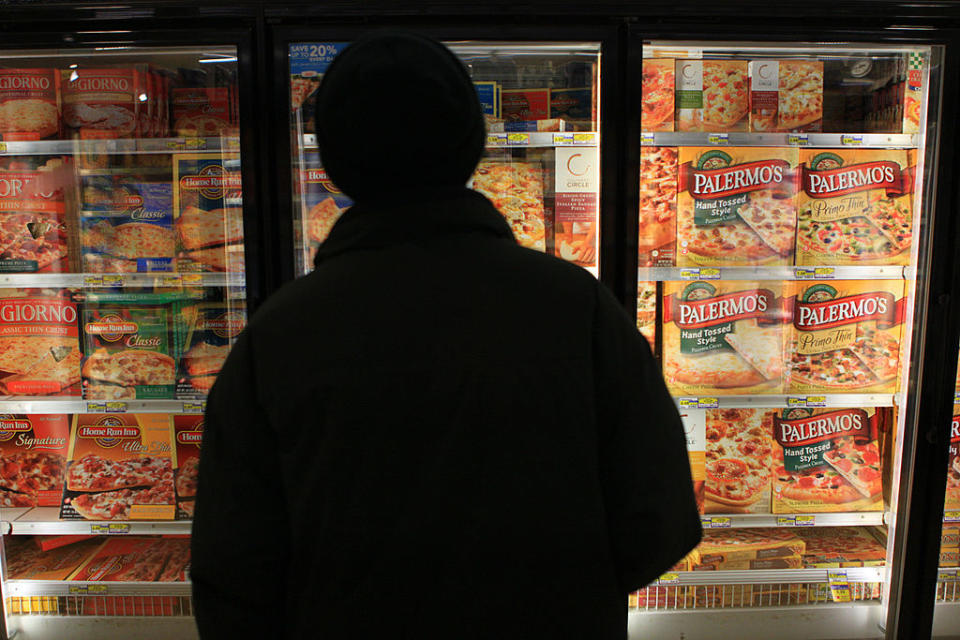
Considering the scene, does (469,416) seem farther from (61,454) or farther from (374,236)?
(61,454)

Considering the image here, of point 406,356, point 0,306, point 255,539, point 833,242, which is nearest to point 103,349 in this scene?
point 0,306

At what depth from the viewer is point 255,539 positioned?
2.54ft

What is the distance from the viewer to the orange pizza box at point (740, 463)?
81.4 inches

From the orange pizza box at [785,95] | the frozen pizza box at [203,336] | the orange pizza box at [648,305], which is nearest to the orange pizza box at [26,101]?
the frozen pizza box at [203,336]

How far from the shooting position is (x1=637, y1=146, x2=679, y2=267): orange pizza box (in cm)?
196

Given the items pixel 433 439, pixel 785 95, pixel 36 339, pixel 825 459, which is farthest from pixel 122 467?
pixel 785 95

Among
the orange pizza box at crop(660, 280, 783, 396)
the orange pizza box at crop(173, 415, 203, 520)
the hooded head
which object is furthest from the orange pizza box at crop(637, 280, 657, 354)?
the orange pizza box at crop(173, 415, 203, 520)

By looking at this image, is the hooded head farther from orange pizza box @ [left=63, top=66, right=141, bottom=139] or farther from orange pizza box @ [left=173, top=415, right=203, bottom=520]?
orange pizza box @ [left=173, top=415, right=203, bottom=520]

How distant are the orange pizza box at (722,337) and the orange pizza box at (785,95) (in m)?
0.50

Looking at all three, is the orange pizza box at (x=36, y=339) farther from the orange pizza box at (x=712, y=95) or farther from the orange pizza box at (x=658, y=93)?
the orange pizza box at (x=712, y=95)

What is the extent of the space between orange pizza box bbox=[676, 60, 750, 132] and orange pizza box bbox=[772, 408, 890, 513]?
3.13 ft

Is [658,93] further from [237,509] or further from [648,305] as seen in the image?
[237,509]

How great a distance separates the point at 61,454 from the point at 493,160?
1675mm

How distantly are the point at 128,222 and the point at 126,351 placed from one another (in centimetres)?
40
